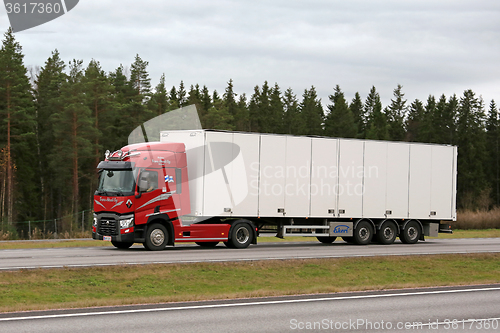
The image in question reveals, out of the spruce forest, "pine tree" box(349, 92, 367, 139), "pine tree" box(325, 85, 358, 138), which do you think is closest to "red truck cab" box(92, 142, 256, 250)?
the spruce forest

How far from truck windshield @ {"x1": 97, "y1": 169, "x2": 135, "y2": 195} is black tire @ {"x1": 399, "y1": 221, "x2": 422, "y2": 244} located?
482 inches

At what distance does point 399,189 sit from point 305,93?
10475 cm

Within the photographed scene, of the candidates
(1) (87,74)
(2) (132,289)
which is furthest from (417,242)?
(1) (87,74)

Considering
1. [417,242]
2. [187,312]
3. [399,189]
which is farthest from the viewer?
[417,242]

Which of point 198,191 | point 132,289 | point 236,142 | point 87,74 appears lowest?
point 132,289

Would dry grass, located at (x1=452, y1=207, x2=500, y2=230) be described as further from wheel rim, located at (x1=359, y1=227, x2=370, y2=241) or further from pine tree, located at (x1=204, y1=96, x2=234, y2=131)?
pine tree, located at (x1=204, y1=96, x2=234, y2=131)

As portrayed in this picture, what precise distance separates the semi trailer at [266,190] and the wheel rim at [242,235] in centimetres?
4

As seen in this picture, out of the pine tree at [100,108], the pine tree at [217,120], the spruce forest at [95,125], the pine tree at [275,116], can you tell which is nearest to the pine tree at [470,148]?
the spruce forest at [95,125]

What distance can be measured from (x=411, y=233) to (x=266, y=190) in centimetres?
768

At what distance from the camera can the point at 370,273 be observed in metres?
17.1

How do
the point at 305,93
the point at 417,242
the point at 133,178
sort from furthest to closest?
the point at 305,93
the point at 417,242
the point at 133,178

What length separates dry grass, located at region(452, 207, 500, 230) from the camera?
42.0 m

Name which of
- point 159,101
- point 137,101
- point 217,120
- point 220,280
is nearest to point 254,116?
point 217,120

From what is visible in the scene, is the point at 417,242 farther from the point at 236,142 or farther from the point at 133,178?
the point at 133,178
